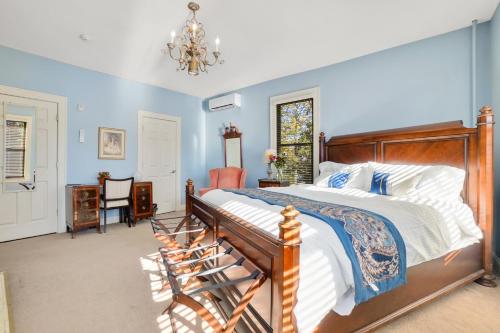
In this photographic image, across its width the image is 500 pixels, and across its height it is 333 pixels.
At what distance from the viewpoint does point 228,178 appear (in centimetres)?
A: 468

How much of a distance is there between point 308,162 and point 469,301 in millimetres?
2580

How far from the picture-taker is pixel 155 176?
5.09m

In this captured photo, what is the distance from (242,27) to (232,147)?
275cm

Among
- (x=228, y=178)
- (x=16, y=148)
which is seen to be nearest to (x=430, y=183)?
(x=228, y=178)

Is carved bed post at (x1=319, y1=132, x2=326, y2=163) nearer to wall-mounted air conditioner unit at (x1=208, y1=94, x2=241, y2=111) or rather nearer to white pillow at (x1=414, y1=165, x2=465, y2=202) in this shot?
white pillow at (x1=414, y1=165, x2=465, y2=202)

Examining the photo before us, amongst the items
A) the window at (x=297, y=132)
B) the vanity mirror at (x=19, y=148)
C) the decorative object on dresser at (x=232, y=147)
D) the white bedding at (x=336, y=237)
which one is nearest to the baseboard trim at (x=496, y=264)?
the white bedding at (x=336, y=237)

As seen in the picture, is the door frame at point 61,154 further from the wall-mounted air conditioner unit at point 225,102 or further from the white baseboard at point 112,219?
the wall-mounted air conditioner unit at point 225,102

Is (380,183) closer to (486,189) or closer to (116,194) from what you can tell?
(486,189)

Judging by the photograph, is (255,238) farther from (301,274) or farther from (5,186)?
(5,186)

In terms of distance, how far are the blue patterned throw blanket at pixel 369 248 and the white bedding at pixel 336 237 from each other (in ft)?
0.17

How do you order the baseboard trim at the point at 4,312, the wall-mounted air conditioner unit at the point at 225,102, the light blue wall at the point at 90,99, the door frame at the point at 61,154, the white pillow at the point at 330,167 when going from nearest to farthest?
the baseboard trim at the point at 4,312
the white pillow at the point at 330,167
the light blue wall at the point at 90,99
the door frame at the point at 61,154
the wall-mounted air conditioner unit at the point at 225,102

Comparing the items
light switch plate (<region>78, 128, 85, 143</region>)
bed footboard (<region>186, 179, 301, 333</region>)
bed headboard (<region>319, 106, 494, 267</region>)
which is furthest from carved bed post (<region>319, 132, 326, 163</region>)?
light switch plate (<region>78, 128, 85, 143</region>)

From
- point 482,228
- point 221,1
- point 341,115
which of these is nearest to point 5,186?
point 221,1

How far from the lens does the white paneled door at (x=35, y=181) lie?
345 centimetres
